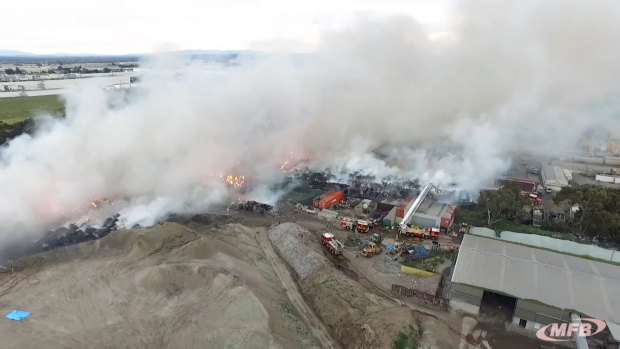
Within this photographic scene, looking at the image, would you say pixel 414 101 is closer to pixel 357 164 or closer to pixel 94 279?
pixel 357 164

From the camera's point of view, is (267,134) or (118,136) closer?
(118,136)

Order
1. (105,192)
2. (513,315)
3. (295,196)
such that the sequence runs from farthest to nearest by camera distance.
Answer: (295,196) → (105,192) → (513,315)

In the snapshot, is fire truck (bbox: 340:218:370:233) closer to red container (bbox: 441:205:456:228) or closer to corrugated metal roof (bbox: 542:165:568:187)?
red container (bbox: 441:205:456:228)

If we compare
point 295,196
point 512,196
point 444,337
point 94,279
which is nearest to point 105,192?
point 94,279

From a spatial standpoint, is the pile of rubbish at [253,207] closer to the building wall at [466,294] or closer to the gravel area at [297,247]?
the gravel area at [297,247]

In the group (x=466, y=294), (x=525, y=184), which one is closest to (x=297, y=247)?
(x=466, y=294)

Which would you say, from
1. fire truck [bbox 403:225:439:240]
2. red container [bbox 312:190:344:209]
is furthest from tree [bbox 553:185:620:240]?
red container [bbox 312:190:344:209]
